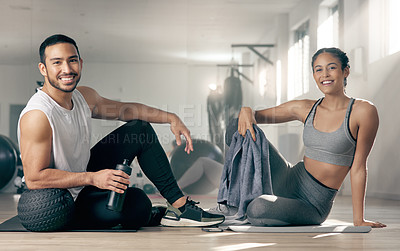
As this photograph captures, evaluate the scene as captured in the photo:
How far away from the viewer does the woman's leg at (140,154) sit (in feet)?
6.77

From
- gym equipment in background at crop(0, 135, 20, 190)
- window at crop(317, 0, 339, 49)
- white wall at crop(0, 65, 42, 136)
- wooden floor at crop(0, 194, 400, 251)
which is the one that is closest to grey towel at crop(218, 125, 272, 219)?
wooden floor at crop(0, 194, 400, 251)

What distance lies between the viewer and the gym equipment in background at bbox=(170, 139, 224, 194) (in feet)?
15.4

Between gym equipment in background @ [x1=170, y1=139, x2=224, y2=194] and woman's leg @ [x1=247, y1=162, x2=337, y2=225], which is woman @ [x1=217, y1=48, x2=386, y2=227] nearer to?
woman's leg @ [x1=247, y1=162, x2=337, y2=225]

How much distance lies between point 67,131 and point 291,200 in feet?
3.43

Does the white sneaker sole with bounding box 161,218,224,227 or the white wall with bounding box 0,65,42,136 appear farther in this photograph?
the white wall with bounding box 0,65,42,136

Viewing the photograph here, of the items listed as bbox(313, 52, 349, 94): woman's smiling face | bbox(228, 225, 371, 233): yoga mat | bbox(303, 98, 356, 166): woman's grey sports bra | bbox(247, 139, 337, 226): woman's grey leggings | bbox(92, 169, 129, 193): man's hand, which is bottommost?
bbox(228, 225, 371, 233): yoga mat

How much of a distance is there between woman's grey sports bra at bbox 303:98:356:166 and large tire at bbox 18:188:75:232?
113 centimetres

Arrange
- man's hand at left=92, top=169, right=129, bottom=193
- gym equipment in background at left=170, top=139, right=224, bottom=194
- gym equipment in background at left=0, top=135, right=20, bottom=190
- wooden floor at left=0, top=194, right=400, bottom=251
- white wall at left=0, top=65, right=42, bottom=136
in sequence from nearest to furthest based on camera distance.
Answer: wooden floor at left=0, top=194, right=400, bottom=251
man's hand at left=92, top=169, right=129, bottom=193
gym equipment in background at left=170, top=139, right=224, bottom=194
gym equipment in background at left=0, top=135, right=20, bottom=190
white wall at left=0, top=65, right=42, bottom=136

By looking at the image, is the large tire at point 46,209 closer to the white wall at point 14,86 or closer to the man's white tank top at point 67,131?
the man's white tank top at point 67,131

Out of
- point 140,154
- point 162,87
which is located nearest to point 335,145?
point 140,154

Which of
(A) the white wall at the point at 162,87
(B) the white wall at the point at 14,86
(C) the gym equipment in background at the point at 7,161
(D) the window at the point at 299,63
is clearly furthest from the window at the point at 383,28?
(C) the gym equipment in background at the point at 7,161

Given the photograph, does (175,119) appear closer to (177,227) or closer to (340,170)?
(177,227)

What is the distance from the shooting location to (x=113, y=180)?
1.76 metres

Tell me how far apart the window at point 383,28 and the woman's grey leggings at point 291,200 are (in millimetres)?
2991
